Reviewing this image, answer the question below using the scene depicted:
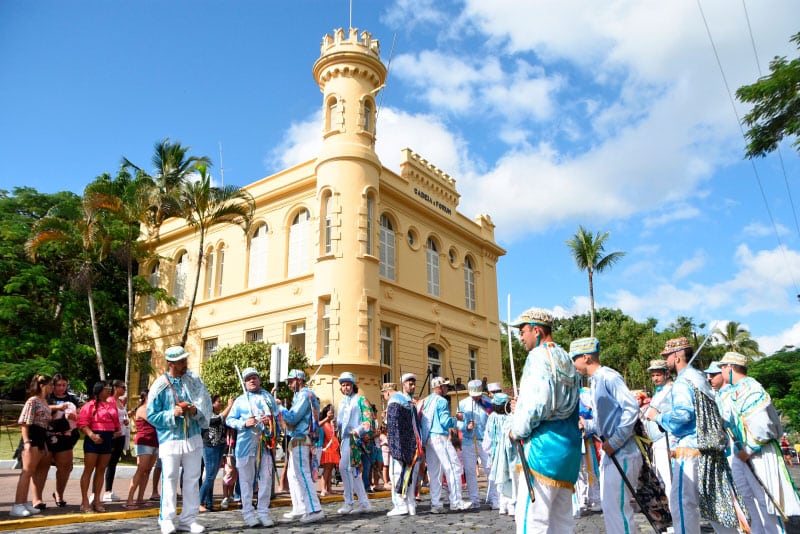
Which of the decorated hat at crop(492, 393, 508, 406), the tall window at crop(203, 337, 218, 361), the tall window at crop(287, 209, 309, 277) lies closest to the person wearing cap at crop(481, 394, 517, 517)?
the decorated hat at crop(492, 393, 508, 406)

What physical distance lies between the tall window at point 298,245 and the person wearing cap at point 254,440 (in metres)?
14.2

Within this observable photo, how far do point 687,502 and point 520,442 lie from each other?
2.10 meters

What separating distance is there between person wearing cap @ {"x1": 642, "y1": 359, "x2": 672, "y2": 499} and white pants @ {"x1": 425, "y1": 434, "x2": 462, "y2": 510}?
8.90ft

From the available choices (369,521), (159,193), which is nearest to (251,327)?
(159,193)

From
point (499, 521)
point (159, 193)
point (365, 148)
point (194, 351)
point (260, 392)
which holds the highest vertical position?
point (365, 148)

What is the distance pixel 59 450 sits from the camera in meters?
8.18

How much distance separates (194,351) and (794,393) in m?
23.4

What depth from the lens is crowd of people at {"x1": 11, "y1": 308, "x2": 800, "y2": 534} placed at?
4.11 meters

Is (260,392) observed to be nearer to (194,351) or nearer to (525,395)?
(525,395)

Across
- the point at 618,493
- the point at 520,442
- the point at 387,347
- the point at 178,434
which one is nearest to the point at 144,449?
the point at 178,434

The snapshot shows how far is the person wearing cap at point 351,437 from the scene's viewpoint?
863 centimetres

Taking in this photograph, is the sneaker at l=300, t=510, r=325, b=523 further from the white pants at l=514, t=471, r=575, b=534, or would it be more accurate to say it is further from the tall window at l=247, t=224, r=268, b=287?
the tall window at l=247, t=224, r=268, b=287

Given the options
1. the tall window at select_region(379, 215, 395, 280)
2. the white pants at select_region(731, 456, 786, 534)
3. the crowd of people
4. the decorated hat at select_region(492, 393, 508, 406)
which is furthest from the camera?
the tall window at select_region(379, 215, 395, 280)

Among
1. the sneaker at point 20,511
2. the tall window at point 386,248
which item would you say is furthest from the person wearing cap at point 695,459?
the tall window at point 386,248
